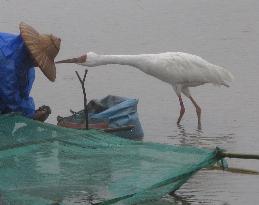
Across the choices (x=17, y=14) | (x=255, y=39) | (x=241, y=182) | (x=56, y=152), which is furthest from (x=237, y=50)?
(x=56, y=152)

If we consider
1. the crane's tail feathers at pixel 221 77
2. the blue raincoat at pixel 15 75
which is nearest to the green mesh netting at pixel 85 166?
the blue raincoat at pixel 15 75

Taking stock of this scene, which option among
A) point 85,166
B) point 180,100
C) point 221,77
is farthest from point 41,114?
point 221,77

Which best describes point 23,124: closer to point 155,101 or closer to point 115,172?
point 115,172

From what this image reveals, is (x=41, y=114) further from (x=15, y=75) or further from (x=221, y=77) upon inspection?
(x=221, y=77)

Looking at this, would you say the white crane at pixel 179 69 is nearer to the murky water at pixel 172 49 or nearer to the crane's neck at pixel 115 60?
the crane's neck at pixel 115 60

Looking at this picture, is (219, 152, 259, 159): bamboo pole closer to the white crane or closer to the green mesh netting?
the green mesh netting

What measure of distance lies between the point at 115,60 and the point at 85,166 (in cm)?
523

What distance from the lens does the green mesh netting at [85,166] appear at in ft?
19.6

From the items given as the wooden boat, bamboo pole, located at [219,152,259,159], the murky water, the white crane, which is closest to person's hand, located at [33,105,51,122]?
the wooden boat

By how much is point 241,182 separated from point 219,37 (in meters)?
10.9

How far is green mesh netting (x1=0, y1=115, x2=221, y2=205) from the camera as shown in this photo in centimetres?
598

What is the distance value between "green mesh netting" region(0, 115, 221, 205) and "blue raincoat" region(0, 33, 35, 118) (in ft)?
1.47

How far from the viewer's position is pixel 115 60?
11.5 metres

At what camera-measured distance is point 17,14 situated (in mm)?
21469
